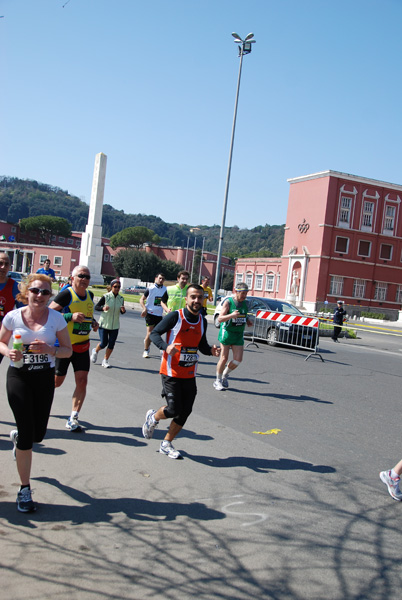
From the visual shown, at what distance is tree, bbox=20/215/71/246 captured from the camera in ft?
364

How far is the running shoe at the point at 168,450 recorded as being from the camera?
5.49 metres

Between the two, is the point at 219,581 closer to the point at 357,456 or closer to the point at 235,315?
the point at 357,456

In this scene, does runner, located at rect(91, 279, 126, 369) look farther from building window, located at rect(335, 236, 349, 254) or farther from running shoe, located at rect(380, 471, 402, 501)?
building window, located at rect(335, 236, 349, 254)

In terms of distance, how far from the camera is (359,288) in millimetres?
57906

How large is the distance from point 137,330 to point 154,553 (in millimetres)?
15774

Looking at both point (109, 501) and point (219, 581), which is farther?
point (109, 501)

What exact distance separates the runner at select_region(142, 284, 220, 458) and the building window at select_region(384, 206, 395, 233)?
188 feet

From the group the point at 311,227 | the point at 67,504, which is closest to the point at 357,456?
the point at 67,504

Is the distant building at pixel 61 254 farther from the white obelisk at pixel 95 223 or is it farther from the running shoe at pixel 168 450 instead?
the running shoe at pixel 168 450

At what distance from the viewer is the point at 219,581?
3.26m

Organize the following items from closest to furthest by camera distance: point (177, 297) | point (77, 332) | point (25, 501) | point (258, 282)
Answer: point (25, 501) → point (77, 332) → point (177, 297) → point (258, 282)

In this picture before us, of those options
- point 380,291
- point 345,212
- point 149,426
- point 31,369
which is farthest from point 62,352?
point 380,291

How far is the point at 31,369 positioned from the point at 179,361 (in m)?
1.75

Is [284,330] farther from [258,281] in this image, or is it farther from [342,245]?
[258,281]
